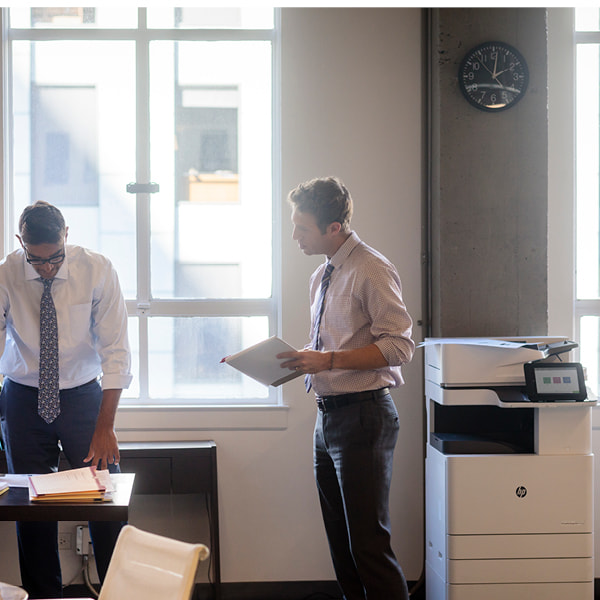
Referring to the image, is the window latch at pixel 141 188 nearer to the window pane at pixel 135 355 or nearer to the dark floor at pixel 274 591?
the window pane at pixel 135 355

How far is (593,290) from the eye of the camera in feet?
11.6

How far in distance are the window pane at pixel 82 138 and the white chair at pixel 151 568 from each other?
82.3 inches

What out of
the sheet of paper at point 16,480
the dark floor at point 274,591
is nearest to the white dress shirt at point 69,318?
the sheet of paper at point 16,480

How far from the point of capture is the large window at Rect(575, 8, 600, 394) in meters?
3.47

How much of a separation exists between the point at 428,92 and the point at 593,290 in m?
1.38

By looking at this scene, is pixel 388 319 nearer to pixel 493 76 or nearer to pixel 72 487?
pixel 72 487

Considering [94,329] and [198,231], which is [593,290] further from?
[94,329]

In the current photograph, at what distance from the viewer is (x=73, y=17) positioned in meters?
3.41

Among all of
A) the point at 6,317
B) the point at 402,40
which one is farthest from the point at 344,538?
the point at 402,40

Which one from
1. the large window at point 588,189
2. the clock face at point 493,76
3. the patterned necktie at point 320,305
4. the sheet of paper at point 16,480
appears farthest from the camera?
the large window at point 588,189

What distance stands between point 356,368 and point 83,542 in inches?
75.7

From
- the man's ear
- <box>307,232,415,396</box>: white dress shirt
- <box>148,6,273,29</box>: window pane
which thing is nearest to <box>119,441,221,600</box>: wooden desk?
<box>307,232,415,396</box>: white dress shirt

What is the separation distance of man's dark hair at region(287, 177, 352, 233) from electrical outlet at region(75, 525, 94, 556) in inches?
79.7

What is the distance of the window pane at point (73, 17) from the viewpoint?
133 inches
